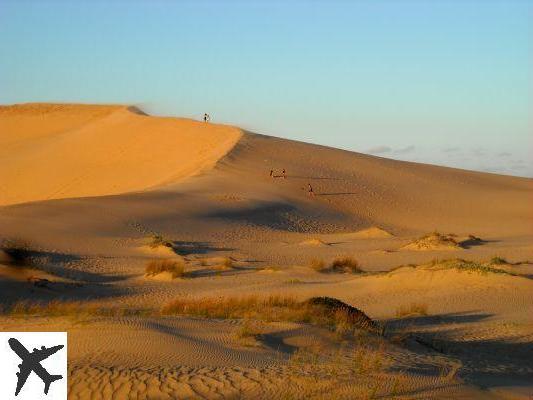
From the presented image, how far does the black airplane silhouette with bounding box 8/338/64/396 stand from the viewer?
8.16 m

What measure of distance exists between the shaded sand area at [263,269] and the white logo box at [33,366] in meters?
0.21

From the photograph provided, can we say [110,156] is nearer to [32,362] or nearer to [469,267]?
[469,267]

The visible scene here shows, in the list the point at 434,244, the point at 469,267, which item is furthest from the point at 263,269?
the point at 434,244

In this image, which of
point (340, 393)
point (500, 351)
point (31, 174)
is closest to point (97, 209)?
point (500, 351)

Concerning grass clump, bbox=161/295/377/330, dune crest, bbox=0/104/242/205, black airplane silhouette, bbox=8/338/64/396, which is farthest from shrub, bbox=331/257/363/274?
dune crest, bbox=0/104/242/205

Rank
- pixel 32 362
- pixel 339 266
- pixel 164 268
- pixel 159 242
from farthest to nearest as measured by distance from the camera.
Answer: pixel 159 242
pixel 339 266
pixel 164 268
pixel 32 362

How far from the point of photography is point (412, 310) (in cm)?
1744

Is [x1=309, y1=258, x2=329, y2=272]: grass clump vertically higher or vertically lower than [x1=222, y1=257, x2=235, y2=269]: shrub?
higher

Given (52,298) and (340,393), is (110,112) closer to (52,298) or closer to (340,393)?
(52,298)

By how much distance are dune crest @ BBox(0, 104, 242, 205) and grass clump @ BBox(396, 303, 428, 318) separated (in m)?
30.3

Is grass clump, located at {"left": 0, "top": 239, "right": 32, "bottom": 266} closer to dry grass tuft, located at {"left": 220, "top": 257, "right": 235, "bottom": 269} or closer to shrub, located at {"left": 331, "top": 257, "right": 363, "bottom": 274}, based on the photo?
dry grass tuft, located at {"left": 220, "top": 257, "right": 235, "bottom": 269}

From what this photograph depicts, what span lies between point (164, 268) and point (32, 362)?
14.8m

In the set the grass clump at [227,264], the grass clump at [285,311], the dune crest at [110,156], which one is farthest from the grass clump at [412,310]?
the dune crest at [110,156]

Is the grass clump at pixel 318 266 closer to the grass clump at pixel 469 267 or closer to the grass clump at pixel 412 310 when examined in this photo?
the grass clump at pixel 469 267
